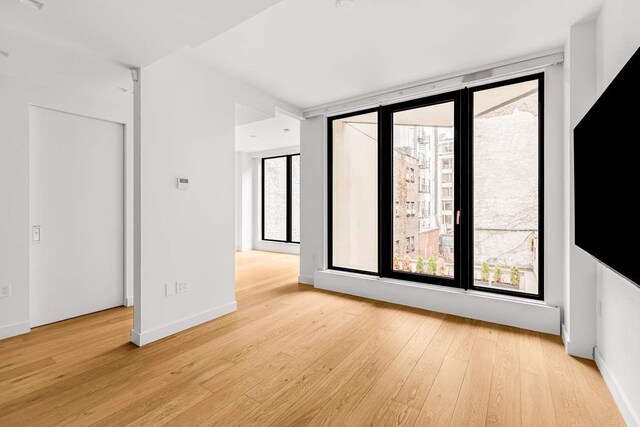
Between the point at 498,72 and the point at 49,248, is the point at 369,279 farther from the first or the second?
the point at 49,248

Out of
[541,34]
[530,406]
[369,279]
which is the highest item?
[541,34]

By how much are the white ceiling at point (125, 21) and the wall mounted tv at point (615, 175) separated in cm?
179

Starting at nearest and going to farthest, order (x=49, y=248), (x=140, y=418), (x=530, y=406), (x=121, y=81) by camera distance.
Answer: (x=140, y=418), (x=530, y=406), (x=121, y=81), (x=49, y=248)

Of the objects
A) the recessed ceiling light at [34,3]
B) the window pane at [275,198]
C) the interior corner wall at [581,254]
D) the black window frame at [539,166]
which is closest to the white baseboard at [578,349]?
the interior corner wall at [581,254]

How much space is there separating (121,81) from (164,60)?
500 mm

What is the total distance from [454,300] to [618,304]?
1.57 meters

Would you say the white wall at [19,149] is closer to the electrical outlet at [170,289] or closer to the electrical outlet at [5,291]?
the electrical outlet at [5,291]

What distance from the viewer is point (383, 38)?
2553 millimetres

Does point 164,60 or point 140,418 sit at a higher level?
point 164,60

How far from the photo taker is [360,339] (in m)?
2.68

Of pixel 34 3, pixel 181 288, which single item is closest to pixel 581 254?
pixel 181 288

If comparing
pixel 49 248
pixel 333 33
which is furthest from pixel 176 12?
pixel 49 248

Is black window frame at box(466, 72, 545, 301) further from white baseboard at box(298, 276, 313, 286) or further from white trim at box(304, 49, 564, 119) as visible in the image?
white baseboard at box(298, 276, 313, 286)

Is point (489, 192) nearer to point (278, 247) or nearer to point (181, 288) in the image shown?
point (181, 288)
